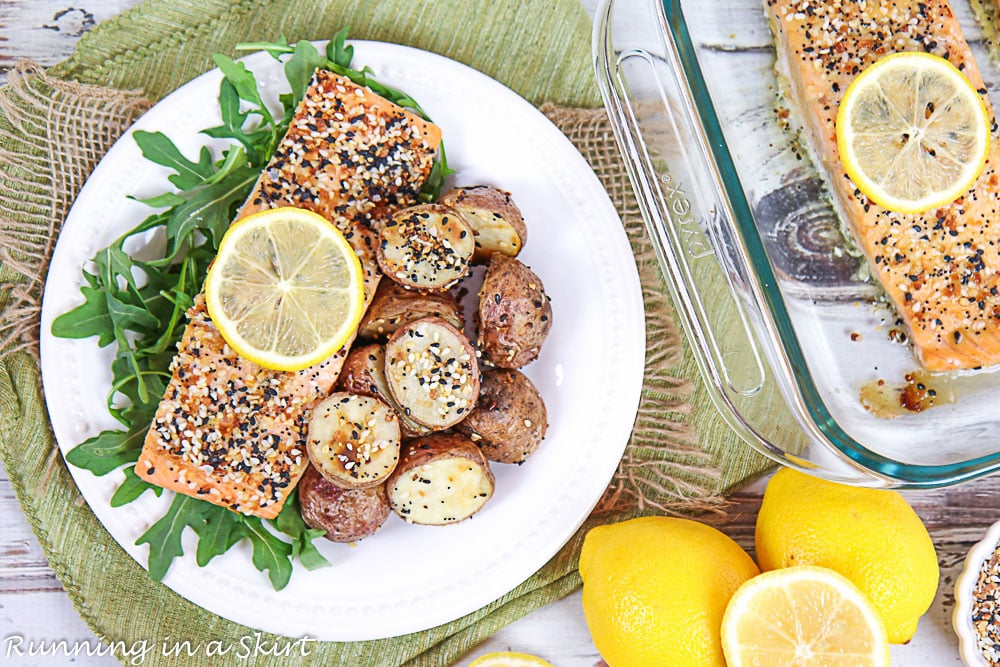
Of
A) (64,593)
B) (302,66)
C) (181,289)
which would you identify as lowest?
(64,593)

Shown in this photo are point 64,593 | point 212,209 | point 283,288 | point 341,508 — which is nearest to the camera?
point 283,288

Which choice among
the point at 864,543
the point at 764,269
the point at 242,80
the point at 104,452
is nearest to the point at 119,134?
the point at 242,80

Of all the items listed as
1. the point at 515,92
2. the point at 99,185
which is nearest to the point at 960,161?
the point at 515,92

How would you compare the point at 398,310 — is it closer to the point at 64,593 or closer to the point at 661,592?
the point at 661,592

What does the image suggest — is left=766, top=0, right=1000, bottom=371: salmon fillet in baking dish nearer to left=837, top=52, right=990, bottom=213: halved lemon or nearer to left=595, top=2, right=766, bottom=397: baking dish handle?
left=837, top=52, right=990, bottom=213: halved lemon

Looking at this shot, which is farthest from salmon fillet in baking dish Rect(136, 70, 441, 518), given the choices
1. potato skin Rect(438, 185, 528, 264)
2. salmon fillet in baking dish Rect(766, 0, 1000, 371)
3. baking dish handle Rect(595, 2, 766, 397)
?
salmon fillet in baking dish Rect(766, 0, 1000, 371)

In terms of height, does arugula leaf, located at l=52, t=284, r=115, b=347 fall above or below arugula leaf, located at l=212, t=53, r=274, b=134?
below

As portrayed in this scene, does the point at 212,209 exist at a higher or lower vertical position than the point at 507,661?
higher
